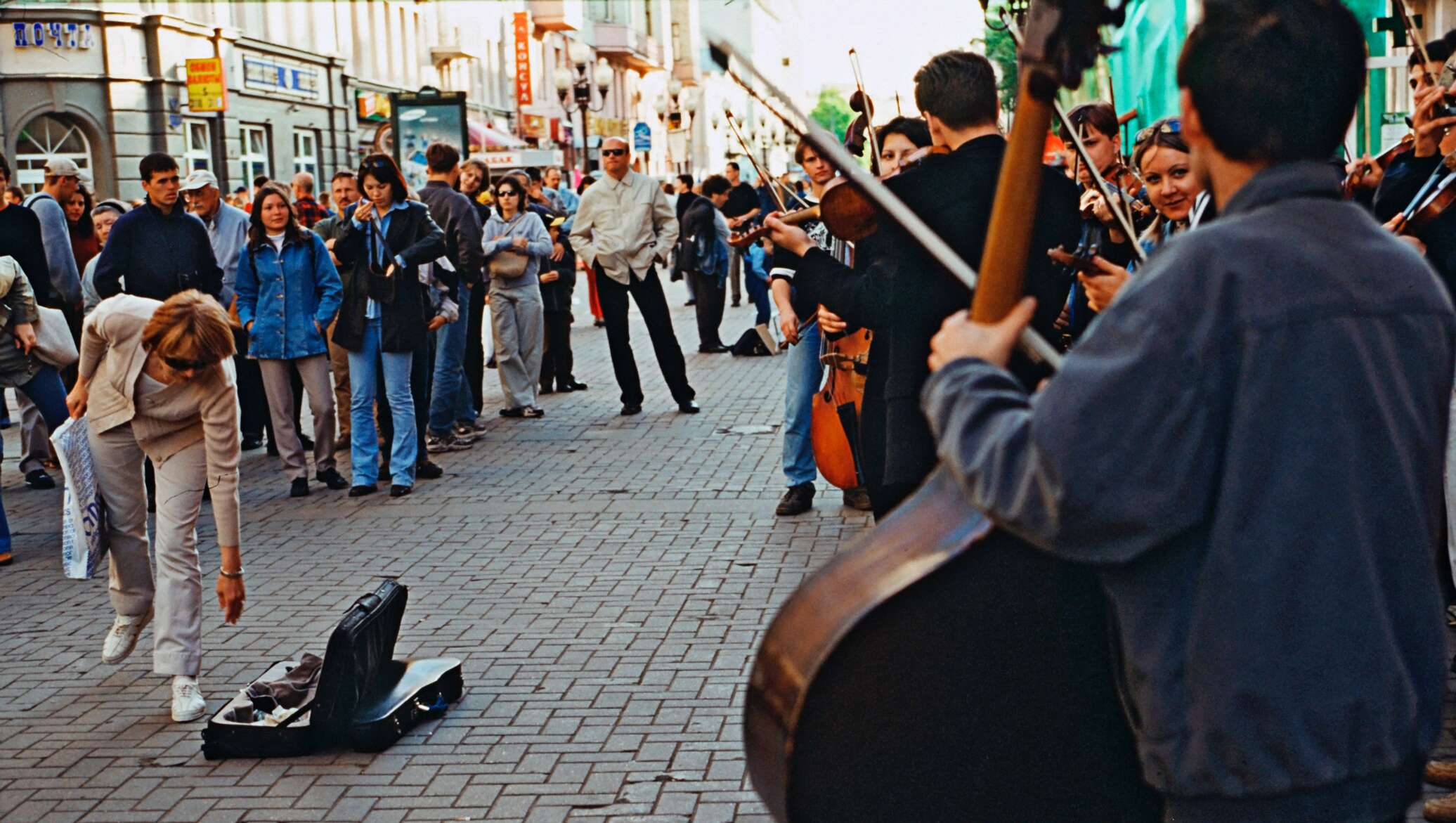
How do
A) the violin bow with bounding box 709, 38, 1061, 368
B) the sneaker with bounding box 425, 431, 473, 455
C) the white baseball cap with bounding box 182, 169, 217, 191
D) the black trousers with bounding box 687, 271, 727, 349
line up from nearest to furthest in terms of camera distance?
the violin bow with bounding box 709, 38, 1061, 368 < the white baseball cap with bounding box 182, 169, 217, 191 < the sneaker with bounding box 425, 431, 473, 455 < the black trousers with bounding box 687, 271, 727, 349

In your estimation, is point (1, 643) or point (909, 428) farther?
point (1, 643)

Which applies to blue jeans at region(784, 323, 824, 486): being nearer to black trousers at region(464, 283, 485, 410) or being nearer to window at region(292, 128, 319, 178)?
black trousers at region(464, 283, 485, 410)

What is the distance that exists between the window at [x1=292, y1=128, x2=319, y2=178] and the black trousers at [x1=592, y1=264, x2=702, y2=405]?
23601 mm

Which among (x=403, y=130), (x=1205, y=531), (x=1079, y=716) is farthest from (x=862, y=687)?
(x=403, y=130)

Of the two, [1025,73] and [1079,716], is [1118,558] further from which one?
[1025,73]

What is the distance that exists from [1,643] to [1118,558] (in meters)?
5.97

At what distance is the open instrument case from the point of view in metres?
5.21

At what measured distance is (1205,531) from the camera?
2039 millimetres

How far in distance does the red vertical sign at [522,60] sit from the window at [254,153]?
21297 millimetres

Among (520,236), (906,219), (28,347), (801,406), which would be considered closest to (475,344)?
(520,236)

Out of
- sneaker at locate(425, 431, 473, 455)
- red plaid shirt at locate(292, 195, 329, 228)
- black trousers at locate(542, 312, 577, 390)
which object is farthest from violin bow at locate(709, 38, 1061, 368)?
red plaid shirt at locate(292, 195, 329, 228)

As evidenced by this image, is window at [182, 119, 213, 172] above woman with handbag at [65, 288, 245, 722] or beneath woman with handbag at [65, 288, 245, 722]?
above

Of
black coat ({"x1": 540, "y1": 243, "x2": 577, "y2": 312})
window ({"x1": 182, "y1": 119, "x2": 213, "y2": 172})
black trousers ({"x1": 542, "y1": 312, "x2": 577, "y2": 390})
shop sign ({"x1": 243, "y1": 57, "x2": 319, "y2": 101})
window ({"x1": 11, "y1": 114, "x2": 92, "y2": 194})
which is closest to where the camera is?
black coat ({"x1": 540, "y1": 243, "x2": 577, "y2": 312})

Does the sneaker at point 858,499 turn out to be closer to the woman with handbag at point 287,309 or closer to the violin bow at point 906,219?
the woman with handbag at point 287,309
